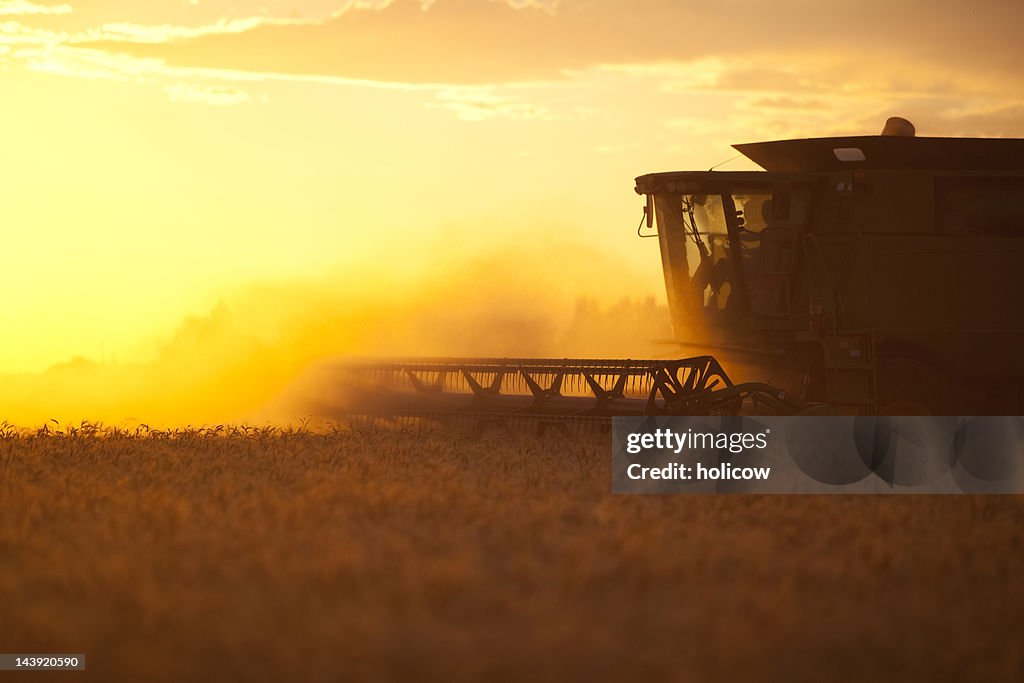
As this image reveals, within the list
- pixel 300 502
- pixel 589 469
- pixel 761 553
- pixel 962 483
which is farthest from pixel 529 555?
pixel 962 483

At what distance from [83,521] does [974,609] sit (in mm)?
4441

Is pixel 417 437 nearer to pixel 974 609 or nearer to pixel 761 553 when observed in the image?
pixel 761 553

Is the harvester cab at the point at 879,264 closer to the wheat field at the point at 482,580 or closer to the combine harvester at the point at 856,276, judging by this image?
the combine harvester at the point at 856,276

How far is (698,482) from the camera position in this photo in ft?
31.4

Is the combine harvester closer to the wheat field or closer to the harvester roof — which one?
the harvester roof

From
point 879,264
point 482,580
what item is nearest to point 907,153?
point 879,264

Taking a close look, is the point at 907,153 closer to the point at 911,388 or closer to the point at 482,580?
the point at 911,388

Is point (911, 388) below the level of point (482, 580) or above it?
above

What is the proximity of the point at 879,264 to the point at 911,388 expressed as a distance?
3.87 ft

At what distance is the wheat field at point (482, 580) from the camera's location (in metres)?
4.24

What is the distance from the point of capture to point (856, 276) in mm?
11352

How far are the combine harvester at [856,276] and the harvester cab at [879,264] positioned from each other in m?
0.01

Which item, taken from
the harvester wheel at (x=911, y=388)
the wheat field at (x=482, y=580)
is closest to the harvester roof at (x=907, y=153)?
the harvester wheel at (x=911, y=388)

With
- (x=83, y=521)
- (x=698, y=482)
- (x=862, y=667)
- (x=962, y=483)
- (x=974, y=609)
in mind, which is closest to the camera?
(x=862, y=667)
